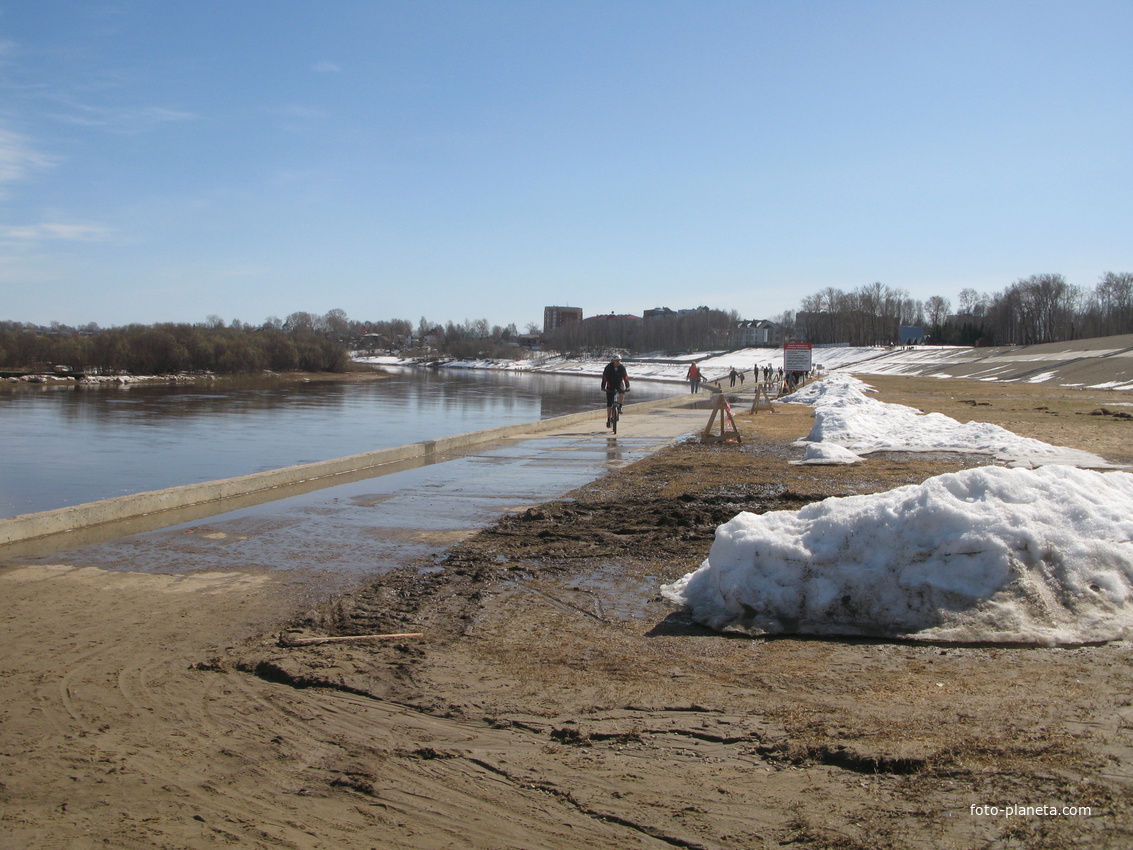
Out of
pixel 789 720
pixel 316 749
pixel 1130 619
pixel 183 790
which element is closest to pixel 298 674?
pixel 316 749

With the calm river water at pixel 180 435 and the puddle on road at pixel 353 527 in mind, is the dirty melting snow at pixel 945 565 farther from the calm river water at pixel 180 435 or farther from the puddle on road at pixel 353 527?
the calm river water at pixel 180 435

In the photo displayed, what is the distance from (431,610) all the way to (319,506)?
5.33m

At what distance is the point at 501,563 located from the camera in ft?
26.3

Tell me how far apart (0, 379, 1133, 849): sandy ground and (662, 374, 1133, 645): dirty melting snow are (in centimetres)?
27

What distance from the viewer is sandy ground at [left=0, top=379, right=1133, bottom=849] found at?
10.9 feet

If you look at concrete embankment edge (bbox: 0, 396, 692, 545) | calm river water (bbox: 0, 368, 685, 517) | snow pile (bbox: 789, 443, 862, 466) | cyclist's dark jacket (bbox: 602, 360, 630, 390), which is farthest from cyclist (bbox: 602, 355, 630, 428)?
calm river water (bbox: 0, 368, 685, 517)

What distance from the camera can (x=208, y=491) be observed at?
11.4 meters

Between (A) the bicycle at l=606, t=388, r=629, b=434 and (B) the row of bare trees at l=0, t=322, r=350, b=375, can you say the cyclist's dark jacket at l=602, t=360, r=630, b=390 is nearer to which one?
(A) the bicycle at l=606, t=388, r=629, b=434

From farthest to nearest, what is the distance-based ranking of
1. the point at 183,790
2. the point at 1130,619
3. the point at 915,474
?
the point at 915,474
the point at 1130,619
the point at 183,790

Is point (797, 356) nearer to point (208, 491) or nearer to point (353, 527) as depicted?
point (208, 491)

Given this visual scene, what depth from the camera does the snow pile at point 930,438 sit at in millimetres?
15500

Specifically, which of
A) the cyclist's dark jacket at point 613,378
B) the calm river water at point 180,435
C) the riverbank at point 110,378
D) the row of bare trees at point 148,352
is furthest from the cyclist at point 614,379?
the row of bare trees at point 148,352

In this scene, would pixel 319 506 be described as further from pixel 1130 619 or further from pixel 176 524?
pixel 1130 619

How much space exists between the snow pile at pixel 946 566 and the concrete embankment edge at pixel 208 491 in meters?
7.03
